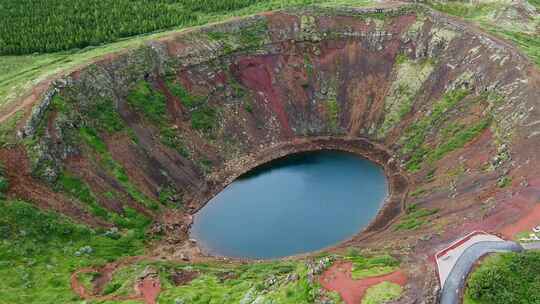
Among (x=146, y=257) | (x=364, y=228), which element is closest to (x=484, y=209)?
(x=364, y=228)

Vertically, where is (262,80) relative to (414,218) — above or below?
above

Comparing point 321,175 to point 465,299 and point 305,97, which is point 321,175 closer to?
point 305,97

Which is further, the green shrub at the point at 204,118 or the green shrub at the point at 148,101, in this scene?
the green shrub at the point at 204,118

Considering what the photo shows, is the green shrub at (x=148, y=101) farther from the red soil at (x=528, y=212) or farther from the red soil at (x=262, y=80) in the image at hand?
the red soil at (x=528, y=212)

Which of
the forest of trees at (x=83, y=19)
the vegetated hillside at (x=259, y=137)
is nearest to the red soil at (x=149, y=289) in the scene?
the vegetated hillside at (x=259, y=137)

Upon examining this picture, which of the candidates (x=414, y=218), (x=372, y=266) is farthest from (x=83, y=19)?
(x=372, y=266)

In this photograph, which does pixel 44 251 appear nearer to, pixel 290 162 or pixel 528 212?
pixel 290 162
